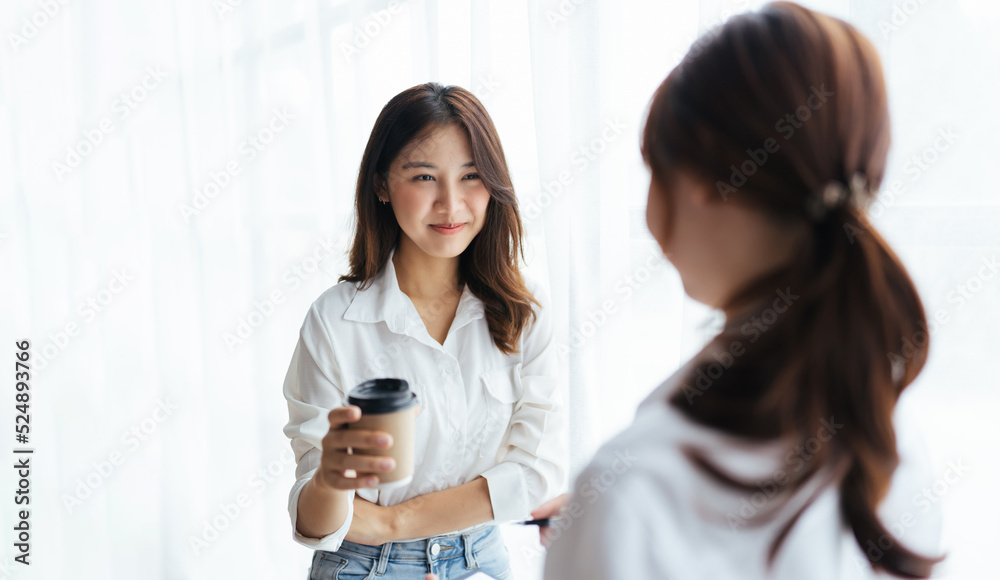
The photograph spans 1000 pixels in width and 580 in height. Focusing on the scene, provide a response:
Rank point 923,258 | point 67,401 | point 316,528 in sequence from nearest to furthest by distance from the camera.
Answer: point 923,258, point 316,528, point 67,401

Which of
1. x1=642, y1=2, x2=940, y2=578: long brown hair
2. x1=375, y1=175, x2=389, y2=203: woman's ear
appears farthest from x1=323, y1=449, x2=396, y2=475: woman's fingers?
x1=375, y1=175, x2=389, y2=203: woman's ear

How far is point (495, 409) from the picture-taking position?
138cm

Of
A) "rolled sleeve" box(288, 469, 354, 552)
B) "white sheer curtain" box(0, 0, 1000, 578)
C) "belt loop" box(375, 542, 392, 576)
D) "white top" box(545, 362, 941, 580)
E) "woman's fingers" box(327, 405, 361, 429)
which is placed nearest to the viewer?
"white top" box(545, 362, 941, 580)

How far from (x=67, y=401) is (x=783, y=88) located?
2.92m

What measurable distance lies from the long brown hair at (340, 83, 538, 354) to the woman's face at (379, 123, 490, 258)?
2 centimetres

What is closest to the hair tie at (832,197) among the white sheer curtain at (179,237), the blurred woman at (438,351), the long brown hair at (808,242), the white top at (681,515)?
the long brown hair at (808,242)

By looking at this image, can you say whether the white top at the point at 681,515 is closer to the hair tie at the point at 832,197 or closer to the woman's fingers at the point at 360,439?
the hair tie at the point at 832,197

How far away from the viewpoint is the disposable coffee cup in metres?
0.86

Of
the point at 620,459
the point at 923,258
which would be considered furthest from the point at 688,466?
the point at 923,258

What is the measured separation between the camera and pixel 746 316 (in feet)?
1.87

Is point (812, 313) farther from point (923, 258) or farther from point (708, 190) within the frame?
point (923, 258)

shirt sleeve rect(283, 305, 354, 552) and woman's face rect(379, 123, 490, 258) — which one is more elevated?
woman's face rect(379, 123, 490, 258)

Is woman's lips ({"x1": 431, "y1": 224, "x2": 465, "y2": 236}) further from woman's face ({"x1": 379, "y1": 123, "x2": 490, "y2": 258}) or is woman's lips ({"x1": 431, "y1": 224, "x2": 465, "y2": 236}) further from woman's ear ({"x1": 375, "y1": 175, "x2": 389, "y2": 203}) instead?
woman's ear ({"x1": 375, "y1": 175, "x2": 389, "y2": 203})

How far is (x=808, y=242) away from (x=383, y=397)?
556 millimetres
